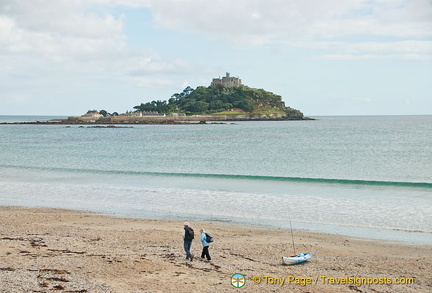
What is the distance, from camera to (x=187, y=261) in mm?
14195

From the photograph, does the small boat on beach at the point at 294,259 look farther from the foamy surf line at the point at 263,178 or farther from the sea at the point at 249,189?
the foamy surf line at the point at 263,178

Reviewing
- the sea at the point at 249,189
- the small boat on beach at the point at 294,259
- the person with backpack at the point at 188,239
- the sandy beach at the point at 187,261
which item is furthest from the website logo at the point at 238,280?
the sea at the point at 249,189

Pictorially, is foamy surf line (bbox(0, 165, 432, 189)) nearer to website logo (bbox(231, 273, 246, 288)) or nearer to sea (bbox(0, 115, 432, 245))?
sea (bbox(0, 115, 432, 245))

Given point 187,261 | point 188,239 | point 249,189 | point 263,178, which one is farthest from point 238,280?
point 263,178

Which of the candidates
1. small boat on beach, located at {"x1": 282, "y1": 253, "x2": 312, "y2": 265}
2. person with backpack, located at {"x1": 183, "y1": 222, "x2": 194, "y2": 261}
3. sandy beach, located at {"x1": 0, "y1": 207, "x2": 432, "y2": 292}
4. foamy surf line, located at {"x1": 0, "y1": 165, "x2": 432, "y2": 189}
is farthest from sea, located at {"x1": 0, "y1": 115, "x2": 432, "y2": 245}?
person with backpack, located at {"x1": 183, "y1": 222, "x2": 194, "y2": 261}

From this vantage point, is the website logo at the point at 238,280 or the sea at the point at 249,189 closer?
the website logo at the point at 238,280

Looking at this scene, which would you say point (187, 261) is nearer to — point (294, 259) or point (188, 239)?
point (188, 239)

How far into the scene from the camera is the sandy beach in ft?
39.3

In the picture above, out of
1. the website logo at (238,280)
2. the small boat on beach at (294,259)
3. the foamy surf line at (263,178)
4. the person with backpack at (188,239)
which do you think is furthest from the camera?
the foamy surf line at (263,178)

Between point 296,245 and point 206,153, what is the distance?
4206 centimetres

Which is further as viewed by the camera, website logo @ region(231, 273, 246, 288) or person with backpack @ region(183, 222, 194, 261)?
person with backpack @ region(183, 222, 194, 261)

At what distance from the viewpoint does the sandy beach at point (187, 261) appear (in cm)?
1199

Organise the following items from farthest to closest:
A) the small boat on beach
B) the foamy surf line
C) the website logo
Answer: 1. the foamy surf line
2. the small boat on beach
3. the website logo

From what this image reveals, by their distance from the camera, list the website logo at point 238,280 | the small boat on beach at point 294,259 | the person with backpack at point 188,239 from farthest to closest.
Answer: the person with backpack at point 188,239, the small boat on beach at point 294,259, the website logo at point 238,280
